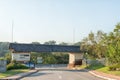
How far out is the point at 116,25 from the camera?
4447cm

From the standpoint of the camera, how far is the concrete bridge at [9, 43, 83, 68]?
2530 inches

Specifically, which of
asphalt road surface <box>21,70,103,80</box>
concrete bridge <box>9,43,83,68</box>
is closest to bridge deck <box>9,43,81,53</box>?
concrete bridge <box>9,43,83,68</box>

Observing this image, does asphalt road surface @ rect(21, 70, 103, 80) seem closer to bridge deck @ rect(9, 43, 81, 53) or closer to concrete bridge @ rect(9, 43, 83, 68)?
concrete bridge @ rect(9, 43, 83, 68)

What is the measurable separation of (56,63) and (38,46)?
2269 centimetres

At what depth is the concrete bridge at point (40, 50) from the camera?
6425 cm

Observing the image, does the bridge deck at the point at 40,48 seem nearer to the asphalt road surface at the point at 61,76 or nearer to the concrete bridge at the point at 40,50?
the concrete bridge at the point at 40,50

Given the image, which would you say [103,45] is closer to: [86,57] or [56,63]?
[86,57]

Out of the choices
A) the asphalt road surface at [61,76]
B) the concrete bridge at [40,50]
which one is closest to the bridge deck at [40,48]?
the concrete bridge at [40,50]

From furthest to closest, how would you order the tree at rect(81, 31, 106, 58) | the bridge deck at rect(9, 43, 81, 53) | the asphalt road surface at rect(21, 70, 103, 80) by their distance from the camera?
the bridge deck at rect(9, 43, 81, 53) < the tree at rect(81, 31, 106, 58) < the asphalt road surface at rect(21, 70, 103, 80)

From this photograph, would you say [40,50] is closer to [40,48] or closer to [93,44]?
[40,48]

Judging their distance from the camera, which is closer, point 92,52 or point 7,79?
point 7,79

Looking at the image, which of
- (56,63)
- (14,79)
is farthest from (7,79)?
(56,63)

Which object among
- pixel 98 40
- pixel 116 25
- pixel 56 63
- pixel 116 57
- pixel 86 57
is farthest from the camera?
pixel 56 63

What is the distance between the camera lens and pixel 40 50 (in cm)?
6719
